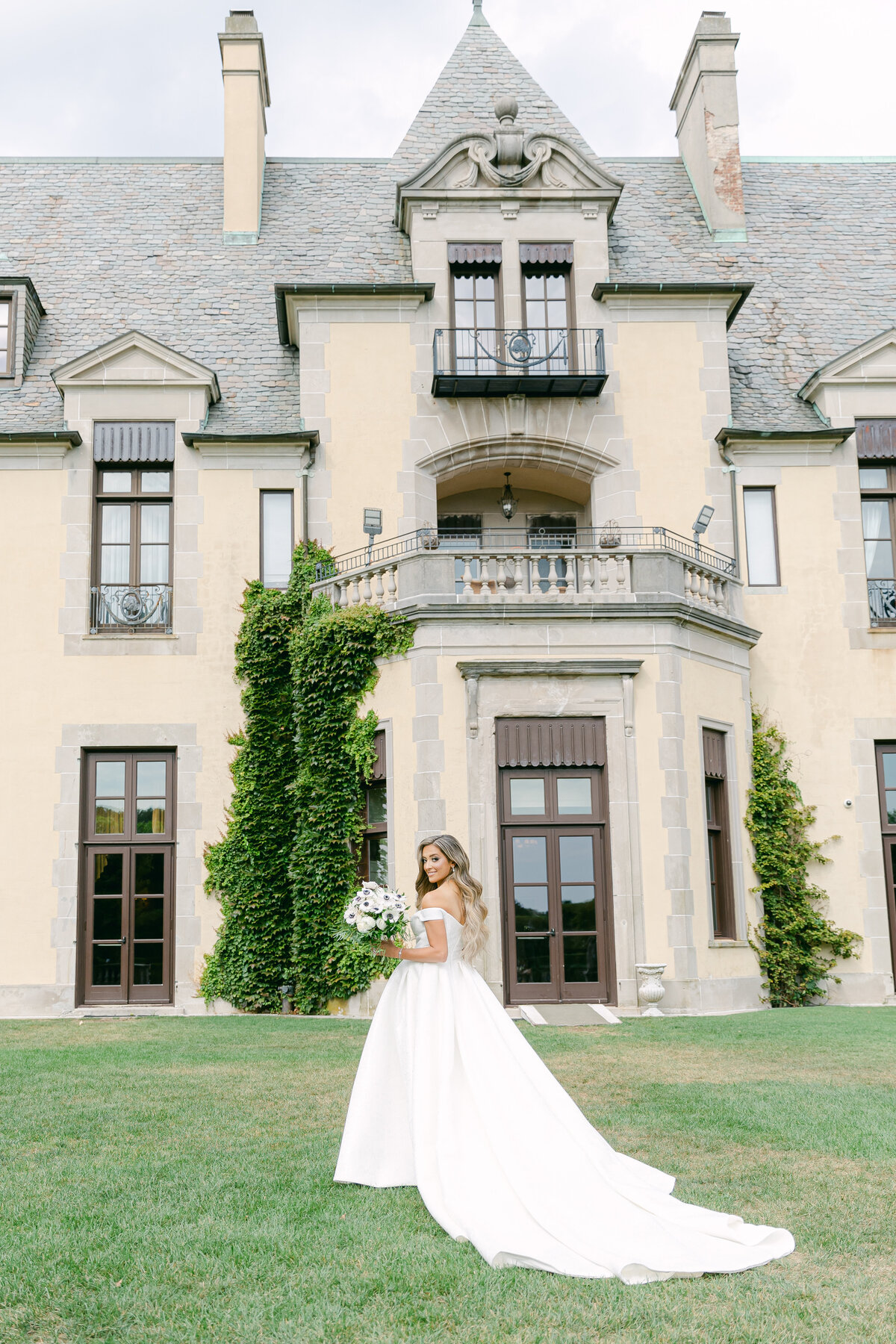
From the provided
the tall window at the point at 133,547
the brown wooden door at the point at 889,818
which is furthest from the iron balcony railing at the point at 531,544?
the brown wooden door at the point at 889,818

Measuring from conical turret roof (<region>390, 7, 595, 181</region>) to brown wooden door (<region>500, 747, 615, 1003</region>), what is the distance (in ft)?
37.4

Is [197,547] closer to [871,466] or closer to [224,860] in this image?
[224,860]

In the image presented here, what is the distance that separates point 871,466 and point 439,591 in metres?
8.20

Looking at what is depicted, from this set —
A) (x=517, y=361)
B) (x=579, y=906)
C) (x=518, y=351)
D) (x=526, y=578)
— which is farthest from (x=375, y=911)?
(x=518, y=351)

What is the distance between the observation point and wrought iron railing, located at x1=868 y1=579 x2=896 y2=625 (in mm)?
19875

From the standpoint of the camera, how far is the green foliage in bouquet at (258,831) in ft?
58.1

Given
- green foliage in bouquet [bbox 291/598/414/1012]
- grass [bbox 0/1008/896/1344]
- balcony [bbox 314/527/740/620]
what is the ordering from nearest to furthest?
grass [bbox 0/1008/896/1344] → balcony [bbox 314/527/740/620] → green foliage in bouquet [bbox 291/598/414/1012]

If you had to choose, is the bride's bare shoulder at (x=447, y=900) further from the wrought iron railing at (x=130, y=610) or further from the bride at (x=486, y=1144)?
the wrought iron railing at (x=130, y=610)

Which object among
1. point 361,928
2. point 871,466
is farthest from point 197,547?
point 361,928

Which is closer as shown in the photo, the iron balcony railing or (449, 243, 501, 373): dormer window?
the iron balcony railing

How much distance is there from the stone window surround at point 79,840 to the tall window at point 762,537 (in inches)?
352

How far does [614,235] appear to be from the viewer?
853 inches

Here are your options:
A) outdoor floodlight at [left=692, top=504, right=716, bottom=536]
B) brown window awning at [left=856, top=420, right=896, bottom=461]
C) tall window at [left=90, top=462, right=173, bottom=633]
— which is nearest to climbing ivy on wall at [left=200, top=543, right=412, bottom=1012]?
tall window at [left=90, top=462, right=173, bottom=633]

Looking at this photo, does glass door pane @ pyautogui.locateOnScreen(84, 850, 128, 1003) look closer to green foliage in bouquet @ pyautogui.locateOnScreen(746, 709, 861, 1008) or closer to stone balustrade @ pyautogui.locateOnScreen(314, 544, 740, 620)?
stone balustrade @ pyautogui.locateOnScreen(314, 544, 740, 620)
